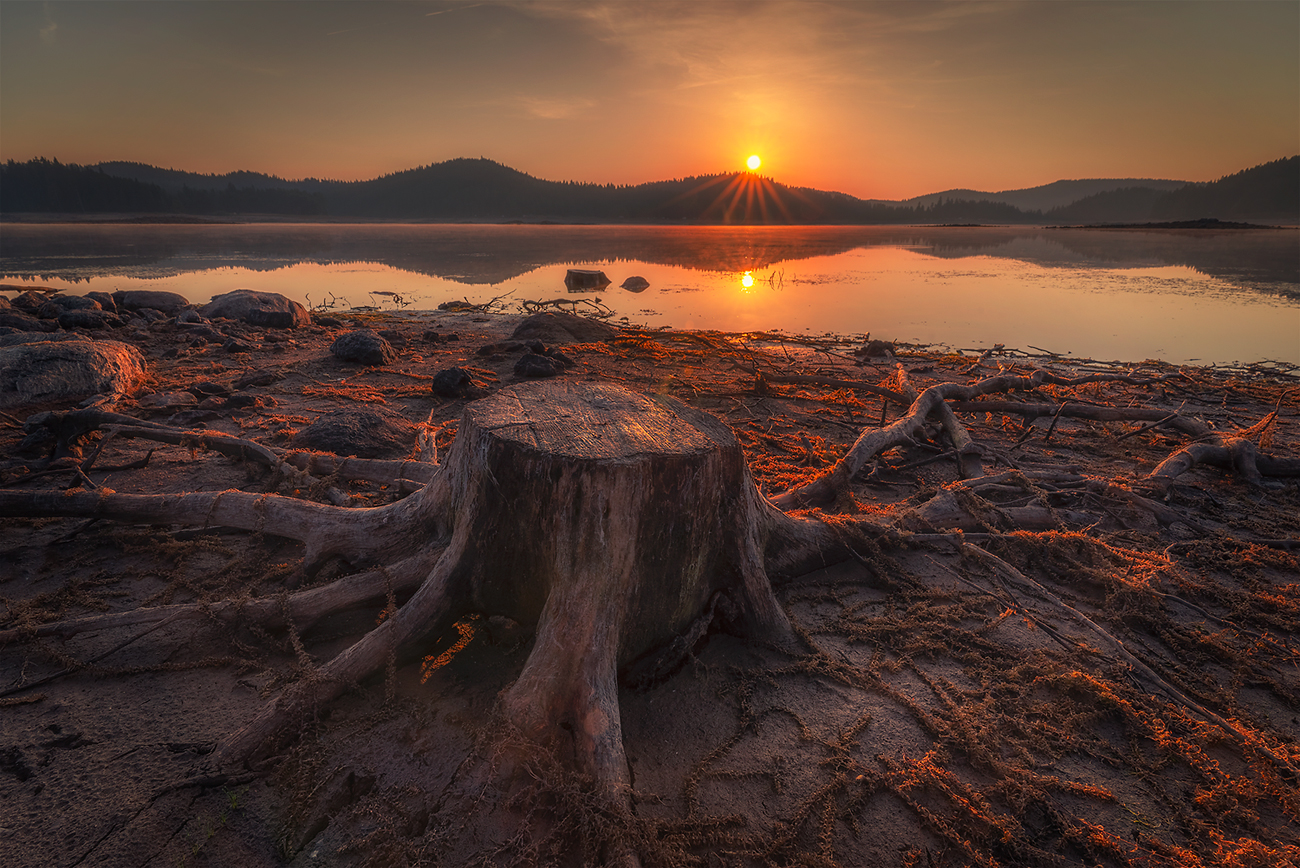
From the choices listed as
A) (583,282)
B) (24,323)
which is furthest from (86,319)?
(583,282)

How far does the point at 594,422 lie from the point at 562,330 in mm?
11117

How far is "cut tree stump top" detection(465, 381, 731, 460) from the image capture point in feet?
8.54

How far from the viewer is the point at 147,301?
1464 centimetres

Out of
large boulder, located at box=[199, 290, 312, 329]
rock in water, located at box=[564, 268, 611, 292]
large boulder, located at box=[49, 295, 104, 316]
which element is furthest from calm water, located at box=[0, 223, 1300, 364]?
large boulder, located at box=[49, 295, 104, 316]

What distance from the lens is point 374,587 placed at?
3.11 m

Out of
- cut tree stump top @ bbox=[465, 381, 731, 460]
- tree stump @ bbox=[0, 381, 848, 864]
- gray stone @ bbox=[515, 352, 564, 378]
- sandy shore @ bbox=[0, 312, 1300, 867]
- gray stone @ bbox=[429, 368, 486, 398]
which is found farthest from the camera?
gray stone @ bbox=[515, 352, 564, 378]

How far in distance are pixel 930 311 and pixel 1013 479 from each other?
16013mm

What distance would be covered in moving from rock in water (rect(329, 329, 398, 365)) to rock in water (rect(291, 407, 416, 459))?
4.39 meters

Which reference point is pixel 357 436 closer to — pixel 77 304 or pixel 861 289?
pixel 77 304

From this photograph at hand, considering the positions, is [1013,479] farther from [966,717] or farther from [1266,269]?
[1266,269]

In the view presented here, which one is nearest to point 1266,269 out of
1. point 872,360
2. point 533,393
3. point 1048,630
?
point 872,360

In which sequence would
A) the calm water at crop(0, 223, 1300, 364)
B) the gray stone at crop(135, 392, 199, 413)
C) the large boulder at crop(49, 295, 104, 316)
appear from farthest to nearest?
the calm water at crop(0, 223, 1300, 364), the large boulder at crop(49, 295, 104, 316), the gray stone at crop(135, 392, 199, 413)

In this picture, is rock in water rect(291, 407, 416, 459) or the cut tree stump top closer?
the cut tree stump top

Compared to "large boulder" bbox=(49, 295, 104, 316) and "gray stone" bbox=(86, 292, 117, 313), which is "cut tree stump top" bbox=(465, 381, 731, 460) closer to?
"large boulder" bbox=(49, 295, 104, 316)
